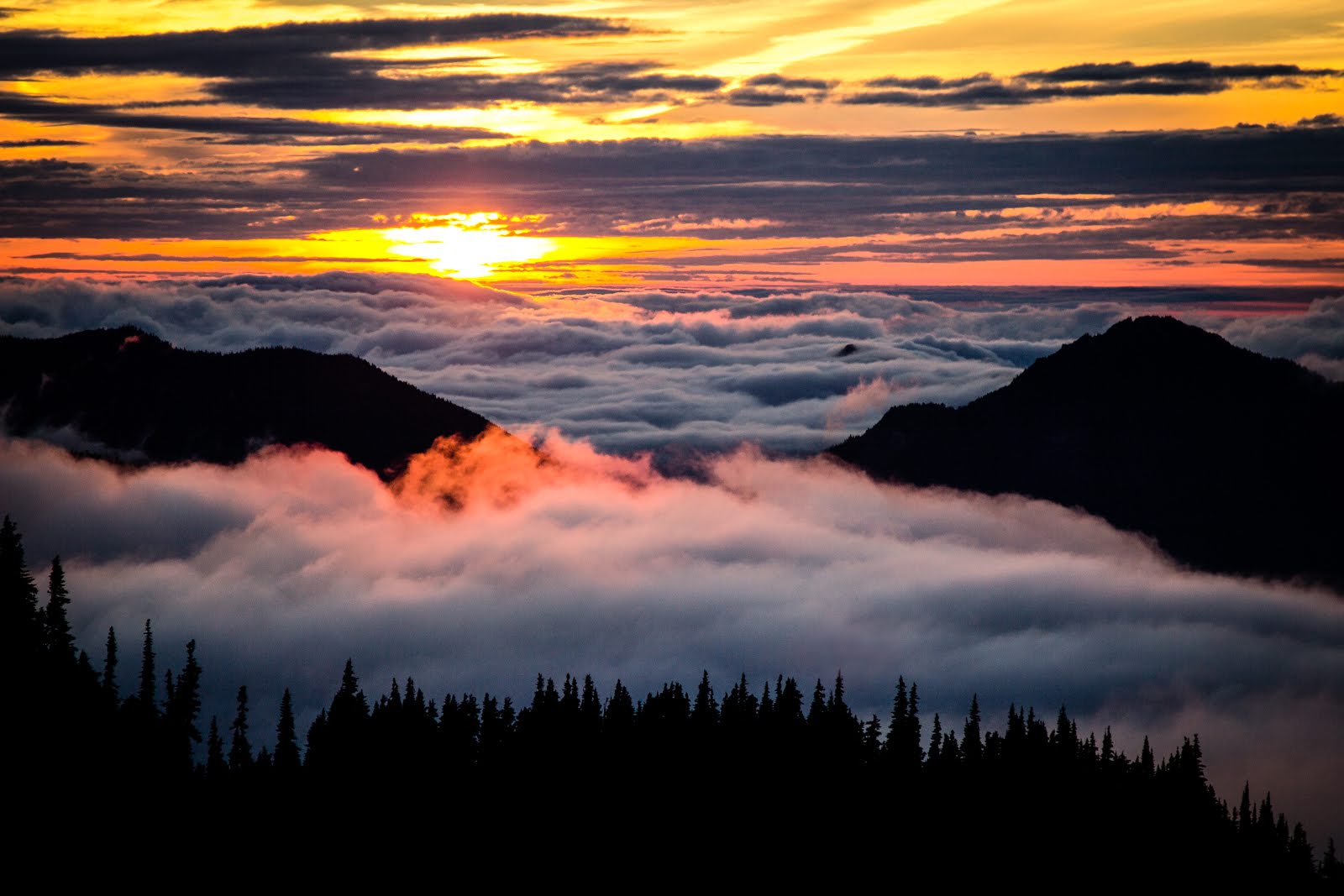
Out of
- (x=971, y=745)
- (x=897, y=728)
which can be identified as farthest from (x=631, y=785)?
(x=971, y=745)

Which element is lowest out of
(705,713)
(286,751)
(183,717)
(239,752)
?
(239,752)

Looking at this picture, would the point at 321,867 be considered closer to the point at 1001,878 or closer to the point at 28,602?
the point at 28,602

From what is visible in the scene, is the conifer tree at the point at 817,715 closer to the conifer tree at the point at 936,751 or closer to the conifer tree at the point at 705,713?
the conifer tree at the point at 705,713

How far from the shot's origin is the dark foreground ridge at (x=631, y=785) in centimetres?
9450

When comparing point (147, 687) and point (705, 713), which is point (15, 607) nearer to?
point (147, 687)

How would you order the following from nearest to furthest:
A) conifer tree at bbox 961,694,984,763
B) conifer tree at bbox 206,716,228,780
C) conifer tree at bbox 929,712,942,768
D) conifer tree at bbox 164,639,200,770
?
conifer tree at bbox 164,639,200,770, conifer tree at bbox 206,716,228,780, conifer tree at bbox 929,712,942,768, conifer tree at bbox 961,694,984,763

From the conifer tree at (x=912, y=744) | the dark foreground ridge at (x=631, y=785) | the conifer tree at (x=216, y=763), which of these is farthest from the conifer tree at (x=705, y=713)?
the conifer tree at (x=216, y=763)

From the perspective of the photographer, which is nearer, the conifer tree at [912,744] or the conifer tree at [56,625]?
the conifer tree at [56,625]

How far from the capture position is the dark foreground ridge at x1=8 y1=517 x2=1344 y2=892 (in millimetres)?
94500

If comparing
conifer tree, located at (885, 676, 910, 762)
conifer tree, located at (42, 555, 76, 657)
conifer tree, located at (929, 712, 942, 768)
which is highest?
conifer tree, located at (42, 555, 76, 657)

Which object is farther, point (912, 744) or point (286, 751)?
point (912, 744)

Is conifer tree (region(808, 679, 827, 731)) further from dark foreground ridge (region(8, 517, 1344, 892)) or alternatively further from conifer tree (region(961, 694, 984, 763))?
conifer tree (region(961, 694, 984, 763))

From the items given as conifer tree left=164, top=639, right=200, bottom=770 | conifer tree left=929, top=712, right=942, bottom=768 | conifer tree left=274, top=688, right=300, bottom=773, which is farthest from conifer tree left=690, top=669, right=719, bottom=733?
conifer tree left=164, top=639, right=200, bottom=770

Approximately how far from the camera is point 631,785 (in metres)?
120
